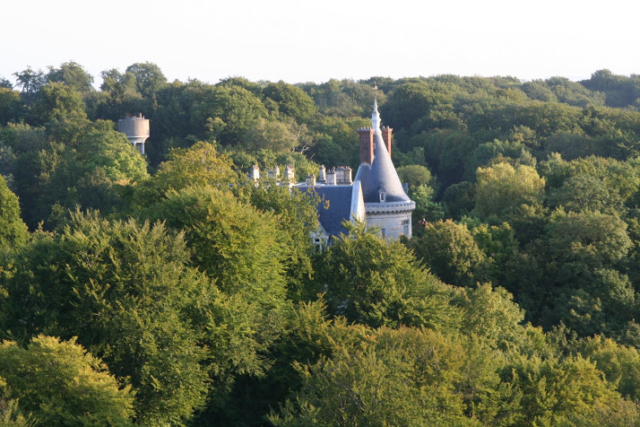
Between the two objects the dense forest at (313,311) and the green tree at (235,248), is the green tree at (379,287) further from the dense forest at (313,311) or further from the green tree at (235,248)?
the green tree at (235,248)

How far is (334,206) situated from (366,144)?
5.45 meters

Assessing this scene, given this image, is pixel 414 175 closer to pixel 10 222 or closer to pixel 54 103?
pixel 10 222

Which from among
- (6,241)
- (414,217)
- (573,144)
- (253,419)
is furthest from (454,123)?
(253,419)

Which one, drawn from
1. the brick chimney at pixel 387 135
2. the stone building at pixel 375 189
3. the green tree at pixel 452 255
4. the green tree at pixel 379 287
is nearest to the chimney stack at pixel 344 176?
the stone building at pixel 375 189

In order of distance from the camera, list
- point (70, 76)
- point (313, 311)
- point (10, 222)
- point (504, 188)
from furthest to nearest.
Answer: point (70, 76)
point (504, 188)
point (10, 222)
point (313, 311)

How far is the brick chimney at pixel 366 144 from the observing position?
175 ft

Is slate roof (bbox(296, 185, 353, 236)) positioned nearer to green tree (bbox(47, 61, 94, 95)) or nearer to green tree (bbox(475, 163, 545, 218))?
green tree (bbox(475, 163, 545, 218))

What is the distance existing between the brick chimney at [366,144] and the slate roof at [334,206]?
3944 millimetres

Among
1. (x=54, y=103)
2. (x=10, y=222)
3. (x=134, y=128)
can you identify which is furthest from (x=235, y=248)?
(x=54, y=103)

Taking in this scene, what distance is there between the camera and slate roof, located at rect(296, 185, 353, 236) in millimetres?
49281

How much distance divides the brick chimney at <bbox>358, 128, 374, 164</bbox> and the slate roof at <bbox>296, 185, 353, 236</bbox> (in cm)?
394

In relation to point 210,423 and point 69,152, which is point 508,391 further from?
point 69,152

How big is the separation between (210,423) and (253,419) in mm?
1508

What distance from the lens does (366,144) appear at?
5381cm
